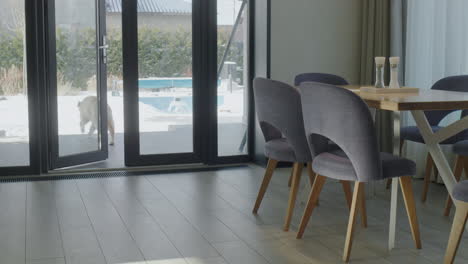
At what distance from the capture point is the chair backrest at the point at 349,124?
3.12m

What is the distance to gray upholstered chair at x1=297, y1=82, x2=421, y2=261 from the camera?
313 cm

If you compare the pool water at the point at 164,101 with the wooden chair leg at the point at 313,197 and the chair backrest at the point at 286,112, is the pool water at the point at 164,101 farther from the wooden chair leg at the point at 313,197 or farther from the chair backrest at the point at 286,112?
the wooden chair leg at the point at 313,197

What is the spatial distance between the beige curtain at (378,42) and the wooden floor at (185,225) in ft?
2.79

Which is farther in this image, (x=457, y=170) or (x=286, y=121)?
(x=457, y=170)

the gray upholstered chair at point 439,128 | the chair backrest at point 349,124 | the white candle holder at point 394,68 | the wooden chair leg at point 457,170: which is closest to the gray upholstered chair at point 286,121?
the chair backrest at point 349,124

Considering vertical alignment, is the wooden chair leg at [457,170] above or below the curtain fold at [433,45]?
below

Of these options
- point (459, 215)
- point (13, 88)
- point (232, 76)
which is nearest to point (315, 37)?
point (232, 76)

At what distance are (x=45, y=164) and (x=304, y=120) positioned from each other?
2.88m

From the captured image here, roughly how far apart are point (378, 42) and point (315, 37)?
585 millimetres

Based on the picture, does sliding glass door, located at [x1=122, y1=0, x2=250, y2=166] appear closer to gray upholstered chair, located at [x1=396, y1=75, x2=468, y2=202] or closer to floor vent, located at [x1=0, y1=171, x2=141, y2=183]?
floor vent, located at [x1=0, y1=171, x2=141, y2=183]

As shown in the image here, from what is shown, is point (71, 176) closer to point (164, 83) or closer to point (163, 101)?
point (163, 101)

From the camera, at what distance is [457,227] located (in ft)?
9.75

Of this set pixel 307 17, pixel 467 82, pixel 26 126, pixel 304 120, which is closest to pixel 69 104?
pixel 26 126

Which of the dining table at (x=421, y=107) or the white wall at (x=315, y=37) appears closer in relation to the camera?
the dining table at (x=421, y=107)
